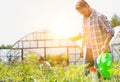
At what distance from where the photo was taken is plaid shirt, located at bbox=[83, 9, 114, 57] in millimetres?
6145

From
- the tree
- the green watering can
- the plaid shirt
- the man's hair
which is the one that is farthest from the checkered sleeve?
the tree

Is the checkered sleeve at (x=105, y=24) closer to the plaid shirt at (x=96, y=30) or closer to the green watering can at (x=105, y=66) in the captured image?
the plaid shirt at (x=96, y=30)

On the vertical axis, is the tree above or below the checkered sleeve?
above

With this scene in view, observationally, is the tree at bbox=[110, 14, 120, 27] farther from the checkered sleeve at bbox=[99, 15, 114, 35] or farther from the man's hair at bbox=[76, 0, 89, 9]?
the man's hair at bbox=[76, 0, 89, 9]

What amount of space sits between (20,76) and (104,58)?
0.96 meters

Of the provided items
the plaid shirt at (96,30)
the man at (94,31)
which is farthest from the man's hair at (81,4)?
the plaid shirt at (96,30)

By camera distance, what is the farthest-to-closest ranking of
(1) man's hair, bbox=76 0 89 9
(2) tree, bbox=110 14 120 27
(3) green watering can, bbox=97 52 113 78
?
(2) tree, bbox=110 14 120 27 < (1) man's hair, bbox=76 0 89 9 < (3) green watering can, bbox=97 52 113 78

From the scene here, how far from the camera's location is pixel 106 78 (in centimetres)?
457

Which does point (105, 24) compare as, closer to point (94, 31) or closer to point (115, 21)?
point (94, 31)

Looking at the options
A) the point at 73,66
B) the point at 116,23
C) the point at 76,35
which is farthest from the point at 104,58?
the point at 116,23

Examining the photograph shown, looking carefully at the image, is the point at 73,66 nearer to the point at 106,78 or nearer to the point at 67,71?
the point at 67,71

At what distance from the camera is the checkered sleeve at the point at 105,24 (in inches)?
239

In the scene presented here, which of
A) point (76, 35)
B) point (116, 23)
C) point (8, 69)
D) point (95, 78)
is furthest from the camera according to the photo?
point (116, 23)

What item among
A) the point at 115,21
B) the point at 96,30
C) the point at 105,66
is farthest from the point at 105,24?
the point at 115,21
